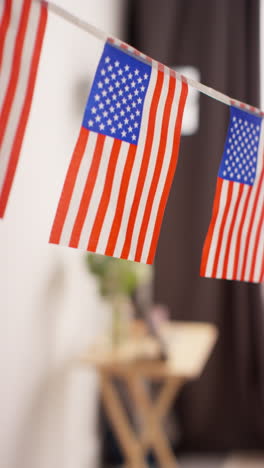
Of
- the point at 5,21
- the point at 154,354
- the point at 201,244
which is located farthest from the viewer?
the point at 201,244

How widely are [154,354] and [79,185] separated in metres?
1.35

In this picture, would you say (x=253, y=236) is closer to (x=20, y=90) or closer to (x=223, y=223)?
(x=223, y=223)

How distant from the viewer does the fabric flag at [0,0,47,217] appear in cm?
103

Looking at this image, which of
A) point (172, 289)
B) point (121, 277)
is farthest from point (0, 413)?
point (172, 289)

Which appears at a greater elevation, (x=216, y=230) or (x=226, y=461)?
(x=216, y=230)

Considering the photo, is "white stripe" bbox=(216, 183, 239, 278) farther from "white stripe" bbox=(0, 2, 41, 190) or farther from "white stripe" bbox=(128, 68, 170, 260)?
"white stripe" bbox=(0, 2, 41, 190)

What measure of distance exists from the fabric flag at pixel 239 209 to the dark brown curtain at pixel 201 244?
5.21 ft

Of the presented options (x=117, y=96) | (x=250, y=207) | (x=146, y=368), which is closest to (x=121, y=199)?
(x=117, y=96)

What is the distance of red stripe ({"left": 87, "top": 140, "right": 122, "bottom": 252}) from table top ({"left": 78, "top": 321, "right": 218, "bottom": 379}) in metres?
1.18

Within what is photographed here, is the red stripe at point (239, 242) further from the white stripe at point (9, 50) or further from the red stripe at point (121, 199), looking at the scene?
the white stripe at point (9, 50)

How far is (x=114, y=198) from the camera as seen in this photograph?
123 centimetres

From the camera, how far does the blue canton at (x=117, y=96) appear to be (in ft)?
3.76

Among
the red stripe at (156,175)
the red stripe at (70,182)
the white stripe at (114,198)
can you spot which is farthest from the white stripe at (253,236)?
the red stripe at (70,182)

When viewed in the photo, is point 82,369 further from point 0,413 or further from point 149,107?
point 149,107
